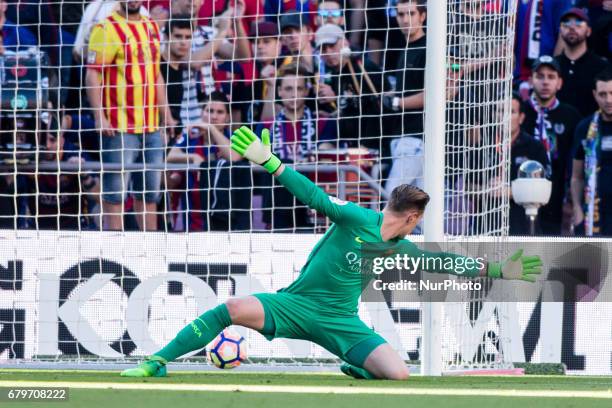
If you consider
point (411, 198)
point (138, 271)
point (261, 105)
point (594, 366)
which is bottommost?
point (594, 366)

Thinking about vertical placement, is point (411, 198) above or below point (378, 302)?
above

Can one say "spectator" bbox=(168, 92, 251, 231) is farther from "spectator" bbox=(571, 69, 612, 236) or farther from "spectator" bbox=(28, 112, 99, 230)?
"spectator" bbox=(571, 69, 612, 236)

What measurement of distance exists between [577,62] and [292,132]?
2986 millimetres

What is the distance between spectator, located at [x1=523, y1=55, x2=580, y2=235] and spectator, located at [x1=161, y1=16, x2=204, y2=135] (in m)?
3.29

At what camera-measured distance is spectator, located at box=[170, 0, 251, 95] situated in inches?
443

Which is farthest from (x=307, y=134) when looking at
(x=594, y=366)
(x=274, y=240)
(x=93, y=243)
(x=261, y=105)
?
(x=594, y=366)

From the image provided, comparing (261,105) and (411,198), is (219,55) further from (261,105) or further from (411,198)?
(411,198)

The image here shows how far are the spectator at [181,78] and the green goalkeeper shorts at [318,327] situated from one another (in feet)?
12.9

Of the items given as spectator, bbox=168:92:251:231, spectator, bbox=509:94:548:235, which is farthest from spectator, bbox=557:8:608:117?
spectator, bbox=168:92:251:231

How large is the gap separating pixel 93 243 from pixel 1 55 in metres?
2.55

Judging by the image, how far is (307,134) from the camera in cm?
1124

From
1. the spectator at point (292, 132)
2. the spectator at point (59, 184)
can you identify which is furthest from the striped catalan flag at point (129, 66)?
the spectator at point (292, 132)

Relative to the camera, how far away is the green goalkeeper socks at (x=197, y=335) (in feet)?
24.6

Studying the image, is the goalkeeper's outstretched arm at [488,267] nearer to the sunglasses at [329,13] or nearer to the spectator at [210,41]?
the sunglasses at [329,13]
